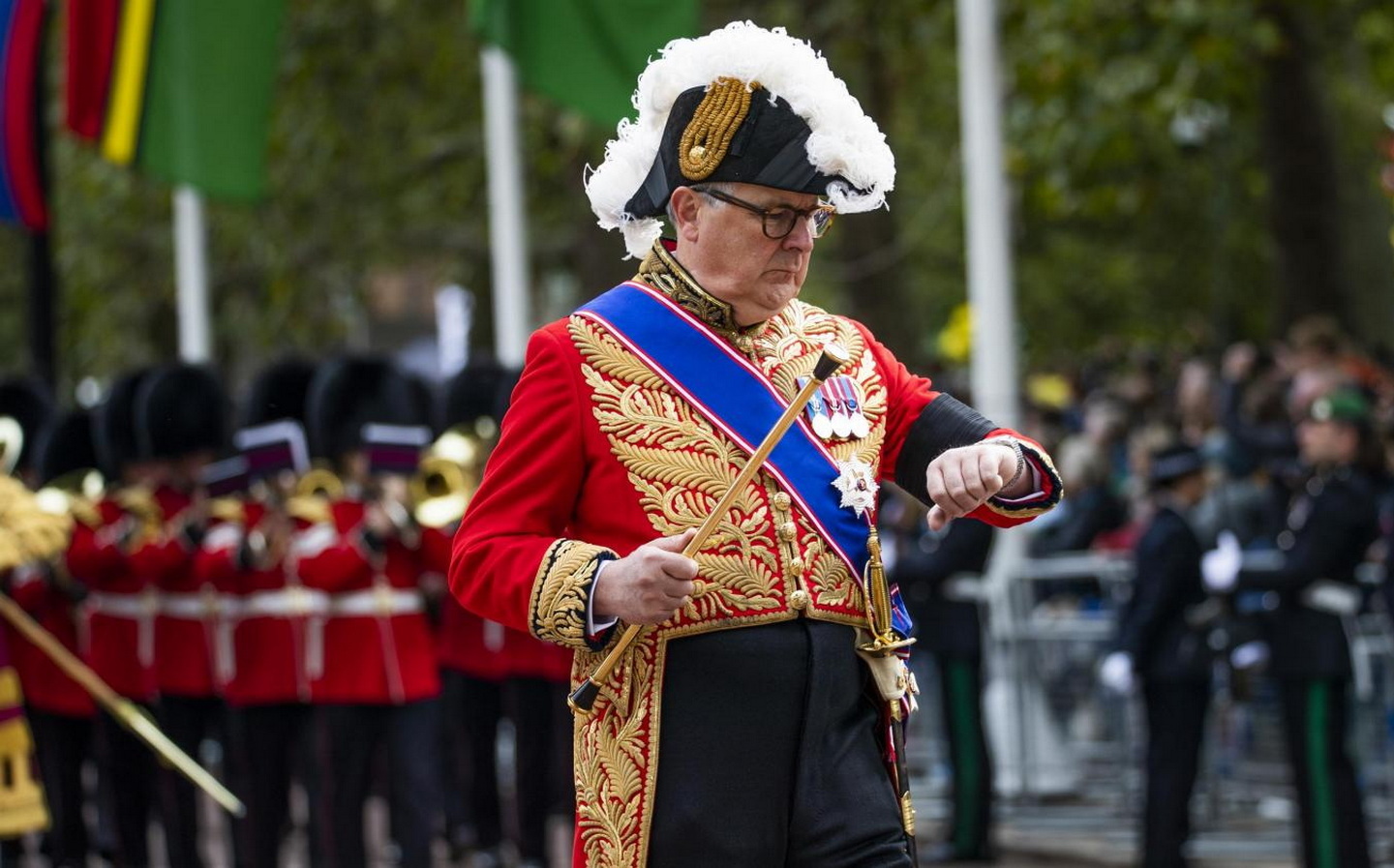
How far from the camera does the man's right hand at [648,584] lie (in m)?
3.86

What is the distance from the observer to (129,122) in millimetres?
14789

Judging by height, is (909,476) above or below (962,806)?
above

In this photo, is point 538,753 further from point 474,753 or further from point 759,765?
point 759,765

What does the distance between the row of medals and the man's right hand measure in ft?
1.32

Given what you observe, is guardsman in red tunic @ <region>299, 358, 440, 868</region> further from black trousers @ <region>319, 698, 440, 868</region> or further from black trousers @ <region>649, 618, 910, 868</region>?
black trousers @ <region>649, 618, 910, 868</region>

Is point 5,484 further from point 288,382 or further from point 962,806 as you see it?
point 962,806

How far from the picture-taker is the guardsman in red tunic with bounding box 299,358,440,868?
909 cm

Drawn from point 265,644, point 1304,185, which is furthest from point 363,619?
point 1304,185

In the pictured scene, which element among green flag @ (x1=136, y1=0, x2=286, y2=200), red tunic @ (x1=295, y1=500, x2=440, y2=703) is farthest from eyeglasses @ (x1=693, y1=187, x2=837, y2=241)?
green flag @ (x1=136, y1=0, x2=286, y2=200)

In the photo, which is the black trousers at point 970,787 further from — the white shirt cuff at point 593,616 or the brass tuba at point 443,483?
the white shirt cuff at point 593,616

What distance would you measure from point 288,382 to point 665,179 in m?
6.25

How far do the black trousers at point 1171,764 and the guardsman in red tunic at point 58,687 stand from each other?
14.3 feet

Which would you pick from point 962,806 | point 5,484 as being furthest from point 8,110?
point 962,806

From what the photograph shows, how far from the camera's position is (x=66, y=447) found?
36.1ft
